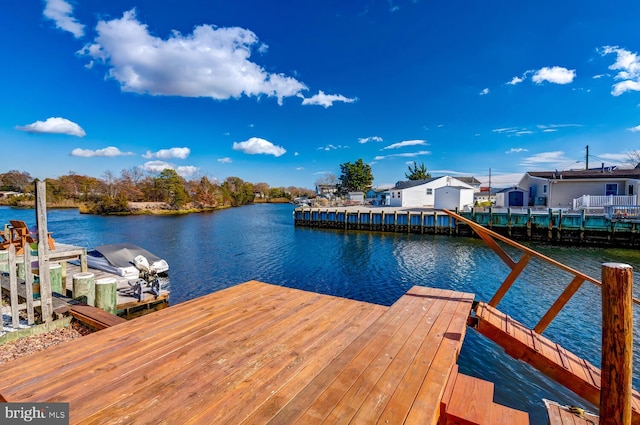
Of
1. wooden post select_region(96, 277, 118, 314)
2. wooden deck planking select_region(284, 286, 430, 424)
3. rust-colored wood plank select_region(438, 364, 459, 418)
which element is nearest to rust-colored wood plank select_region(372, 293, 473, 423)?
rust-colored wood plank select_region(438, 364, 459, 418)

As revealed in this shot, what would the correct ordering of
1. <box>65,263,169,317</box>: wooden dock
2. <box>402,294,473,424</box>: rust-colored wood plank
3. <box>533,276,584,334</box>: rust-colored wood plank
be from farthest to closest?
1. <box>65,263,169,317</box>: wooden dock
2. <box>533,276,584,334</box>: rust-colored wood plank
3. <box>402,294,473,424</box>: rust-colored wood plank

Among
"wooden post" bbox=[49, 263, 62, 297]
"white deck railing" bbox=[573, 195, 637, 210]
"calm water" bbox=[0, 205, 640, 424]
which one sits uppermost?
"white deck railing" bbox=[573, 195, 637, 210]

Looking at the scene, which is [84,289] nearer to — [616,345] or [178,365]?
[178,365]

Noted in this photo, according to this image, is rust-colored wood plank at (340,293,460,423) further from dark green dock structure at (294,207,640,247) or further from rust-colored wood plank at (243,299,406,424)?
dark green dock structure at (294,207,640,247)

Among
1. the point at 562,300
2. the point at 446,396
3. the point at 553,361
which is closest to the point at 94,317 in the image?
the point at 446,396

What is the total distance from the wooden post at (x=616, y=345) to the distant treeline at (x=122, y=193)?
59.2m

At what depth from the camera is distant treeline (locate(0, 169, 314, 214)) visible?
5353cm

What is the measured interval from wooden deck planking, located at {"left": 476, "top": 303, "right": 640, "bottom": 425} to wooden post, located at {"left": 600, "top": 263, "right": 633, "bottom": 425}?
1.97 meters

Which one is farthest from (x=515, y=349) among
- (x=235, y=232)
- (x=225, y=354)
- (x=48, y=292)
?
(x=235, y=232)

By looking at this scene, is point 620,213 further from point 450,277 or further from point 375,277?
point 375,277

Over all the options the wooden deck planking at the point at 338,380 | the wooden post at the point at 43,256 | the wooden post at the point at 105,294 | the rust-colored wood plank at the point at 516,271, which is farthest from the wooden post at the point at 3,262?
the rust-colored wood plank at the point at 516,271

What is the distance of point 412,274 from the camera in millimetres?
13641

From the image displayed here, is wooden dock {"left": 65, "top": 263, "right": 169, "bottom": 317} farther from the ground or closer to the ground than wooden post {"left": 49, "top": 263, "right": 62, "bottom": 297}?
closer to the ground

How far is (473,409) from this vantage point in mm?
2738
